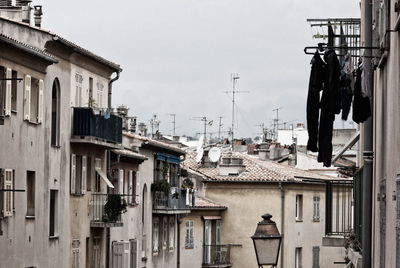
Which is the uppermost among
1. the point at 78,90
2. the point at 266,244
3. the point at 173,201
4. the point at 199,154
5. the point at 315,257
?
the point at 78,90

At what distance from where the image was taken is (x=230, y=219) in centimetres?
7956

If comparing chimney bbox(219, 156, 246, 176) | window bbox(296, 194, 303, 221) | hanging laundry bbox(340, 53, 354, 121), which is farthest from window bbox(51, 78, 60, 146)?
window bbox(296, 194, 303, 221)

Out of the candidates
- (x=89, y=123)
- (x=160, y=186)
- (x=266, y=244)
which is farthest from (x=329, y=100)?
(x=160, y=186)

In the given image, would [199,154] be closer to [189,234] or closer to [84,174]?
[189,234]

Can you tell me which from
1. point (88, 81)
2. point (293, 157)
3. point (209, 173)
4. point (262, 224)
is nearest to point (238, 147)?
point (293, 157)

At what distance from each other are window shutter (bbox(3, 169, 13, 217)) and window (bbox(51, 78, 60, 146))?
6084mm

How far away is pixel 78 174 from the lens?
171ft

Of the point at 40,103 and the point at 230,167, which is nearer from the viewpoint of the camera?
the point at 40,103

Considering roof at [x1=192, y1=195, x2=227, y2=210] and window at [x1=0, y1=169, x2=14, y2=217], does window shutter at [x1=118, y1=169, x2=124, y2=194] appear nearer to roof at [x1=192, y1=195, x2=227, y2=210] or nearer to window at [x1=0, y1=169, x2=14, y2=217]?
window at [x1=0, y1=169, x2=14, y2=217]

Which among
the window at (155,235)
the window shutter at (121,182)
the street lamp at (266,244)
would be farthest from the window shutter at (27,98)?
the street lamp at (266,244)

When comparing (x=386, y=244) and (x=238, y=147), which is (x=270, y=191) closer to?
(x=238, y=147)

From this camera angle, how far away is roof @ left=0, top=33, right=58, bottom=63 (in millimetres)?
40506

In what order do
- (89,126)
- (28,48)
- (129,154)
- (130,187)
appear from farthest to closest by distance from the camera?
1. (130,187)
2. (129,154)
3. (89,126)
4. (28,48)

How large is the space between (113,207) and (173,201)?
14705 millimetres
